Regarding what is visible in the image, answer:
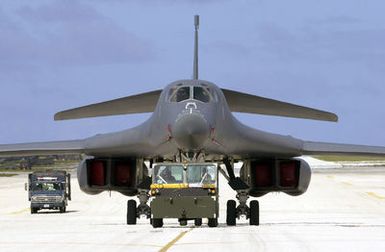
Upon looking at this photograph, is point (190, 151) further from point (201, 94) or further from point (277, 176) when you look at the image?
point (277, 176)

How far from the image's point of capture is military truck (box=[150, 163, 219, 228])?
22250mm

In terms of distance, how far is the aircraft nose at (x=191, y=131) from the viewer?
67.8 ft

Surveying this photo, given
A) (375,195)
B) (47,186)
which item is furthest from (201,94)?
(375,195)

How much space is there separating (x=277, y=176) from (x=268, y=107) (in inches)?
83.3

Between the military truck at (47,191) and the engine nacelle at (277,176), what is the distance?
15.0 metres

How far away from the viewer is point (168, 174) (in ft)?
75.1

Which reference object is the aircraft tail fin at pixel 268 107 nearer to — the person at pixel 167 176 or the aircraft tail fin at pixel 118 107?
the aircraft tail fin at pixel 118 107

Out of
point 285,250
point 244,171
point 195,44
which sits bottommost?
point 285,250

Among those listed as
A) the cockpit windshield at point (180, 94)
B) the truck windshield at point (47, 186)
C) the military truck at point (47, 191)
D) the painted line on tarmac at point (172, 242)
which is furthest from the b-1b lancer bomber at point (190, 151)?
the truck windshield at point (47, 186)

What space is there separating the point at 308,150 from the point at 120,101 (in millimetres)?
5968

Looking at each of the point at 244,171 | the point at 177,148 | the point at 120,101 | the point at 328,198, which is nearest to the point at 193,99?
the point at 177,148

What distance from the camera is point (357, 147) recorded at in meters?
28.4

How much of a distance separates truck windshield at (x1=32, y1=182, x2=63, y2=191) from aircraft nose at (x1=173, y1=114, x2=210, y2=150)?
65.2 ft

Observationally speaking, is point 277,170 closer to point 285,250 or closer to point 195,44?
point 195,44
